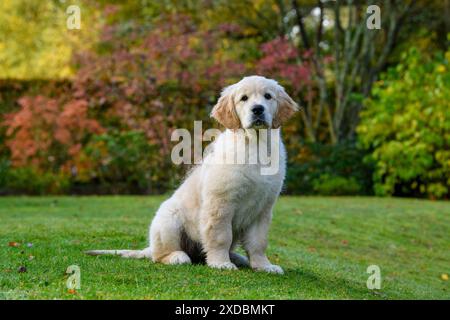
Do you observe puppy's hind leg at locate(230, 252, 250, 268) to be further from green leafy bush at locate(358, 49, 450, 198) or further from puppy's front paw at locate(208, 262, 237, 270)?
green leafy bush at locate(358, 49, 450, 198)

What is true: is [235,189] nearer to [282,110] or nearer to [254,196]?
[254,196]

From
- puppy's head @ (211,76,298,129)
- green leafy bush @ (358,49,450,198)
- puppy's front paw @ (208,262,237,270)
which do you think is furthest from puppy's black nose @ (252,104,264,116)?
green leafy bush @ (358,49,450,198)

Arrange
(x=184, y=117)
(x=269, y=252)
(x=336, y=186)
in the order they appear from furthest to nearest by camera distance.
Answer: (x=184, y=117)
(x=336, y=186)
(x=269, y=252)

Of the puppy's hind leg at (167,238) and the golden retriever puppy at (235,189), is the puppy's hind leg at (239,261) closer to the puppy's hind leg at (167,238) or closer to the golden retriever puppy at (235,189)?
the golden retriever puppy at (235,189)

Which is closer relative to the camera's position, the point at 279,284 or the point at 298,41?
the point at 279,284

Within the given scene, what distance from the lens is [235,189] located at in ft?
19.5

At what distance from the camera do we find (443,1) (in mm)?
21672

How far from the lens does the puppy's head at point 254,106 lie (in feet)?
19.8

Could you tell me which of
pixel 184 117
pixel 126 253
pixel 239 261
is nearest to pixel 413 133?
pixel 184 117

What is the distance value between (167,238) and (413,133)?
407 inches

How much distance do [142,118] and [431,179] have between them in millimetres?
6176

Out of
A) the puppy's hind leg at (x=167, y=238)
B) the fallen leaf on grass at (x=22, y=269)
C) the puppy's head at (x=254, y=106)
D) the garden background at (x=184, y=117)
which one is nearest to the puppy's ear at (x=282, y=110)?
the puppy's head at (x=254, y=106)

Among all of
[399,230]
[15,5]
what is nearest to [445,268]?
[399,230]
